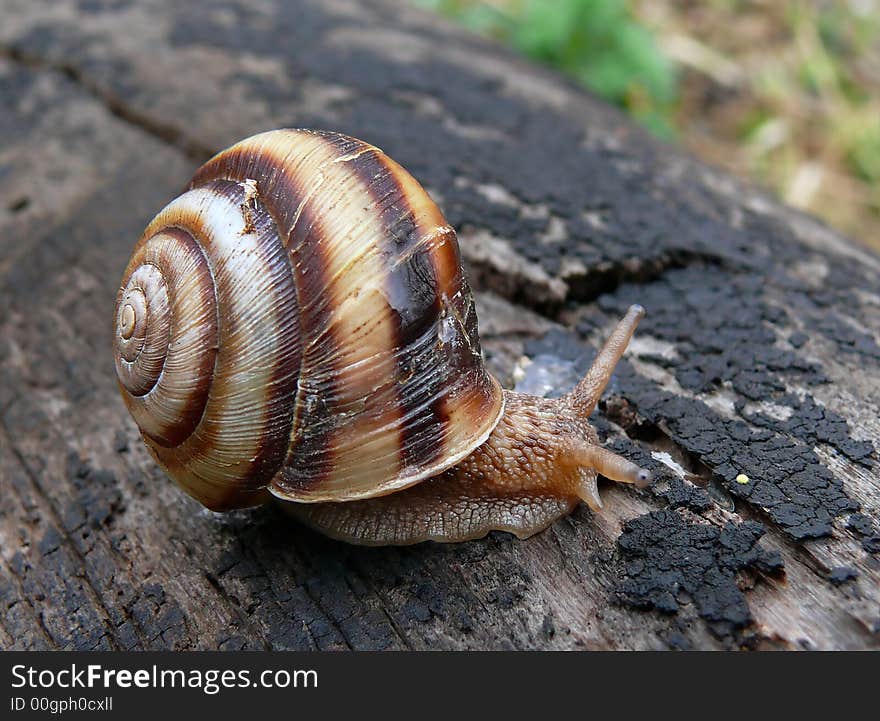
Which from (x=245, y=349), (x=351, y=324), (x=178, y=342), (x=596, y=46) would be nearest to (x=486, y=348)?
(x=351, y=324)

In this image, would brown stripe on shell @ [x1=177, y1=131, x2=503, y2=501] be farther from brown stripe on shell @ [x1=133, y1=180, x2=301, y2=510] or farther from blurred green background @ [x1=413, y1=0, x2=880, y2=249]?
blurred green background @ [x1=413, y1=0, x2=880, y2=249]

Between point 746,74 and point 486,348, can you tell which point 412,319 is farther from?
point 746,74

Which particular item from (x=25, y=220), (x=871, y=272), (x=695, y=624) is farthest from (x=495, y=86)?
(x=695, y=624)

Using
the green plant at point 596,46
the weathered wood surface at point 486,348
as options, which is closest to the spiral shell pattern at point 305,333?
the weathered wood surface at point 486,348

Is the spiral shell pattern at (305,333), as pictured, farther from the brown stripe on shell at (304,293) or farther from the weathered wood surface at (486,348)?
the weathered wood surface at (486,348)

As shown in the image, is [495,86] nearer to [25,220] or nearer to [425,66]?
[425,66]
